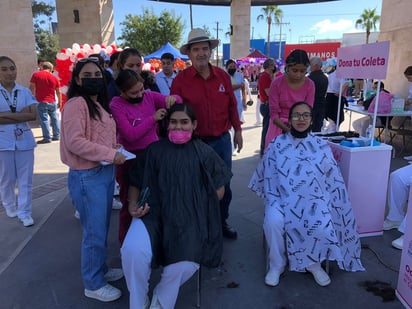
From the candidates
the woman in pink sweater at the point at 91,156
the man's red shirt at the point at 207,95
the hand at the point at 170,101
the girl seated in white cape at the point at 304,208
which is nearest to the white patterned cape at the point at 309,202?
the girl seated in white cape at the point at 304,208

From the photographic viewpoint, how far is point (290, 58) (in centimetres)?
339

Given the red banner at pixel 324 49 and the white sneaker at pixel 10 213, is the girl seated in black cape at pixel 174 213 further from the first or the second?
the red banner at pixel 324 49

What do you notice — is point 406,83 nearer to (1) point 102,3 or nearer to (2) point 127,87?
(2) point 127,87

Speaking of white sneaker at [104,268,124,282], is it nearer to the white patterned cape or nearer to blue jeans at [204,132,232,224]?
blue jeans at [204,132,232,224]

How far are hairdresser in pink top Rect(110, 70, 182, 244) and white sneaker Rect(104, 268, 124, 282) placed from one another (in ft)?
1.83

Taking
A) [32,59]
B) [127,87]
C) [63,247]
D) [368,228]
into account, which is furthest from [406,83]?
[32,59]

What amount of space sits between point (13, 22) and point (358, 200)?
9.29 meters

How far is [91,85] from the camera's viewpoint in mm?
2297

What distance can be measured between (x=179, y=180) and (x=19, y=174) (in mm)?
2497

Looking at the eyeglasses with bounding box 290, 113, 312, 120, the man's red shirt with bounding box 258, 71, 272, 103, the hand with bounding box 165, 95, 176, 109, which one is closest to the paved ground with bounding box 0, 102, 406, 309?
the eyeglasses with bounding box 290, 113, 312, 120

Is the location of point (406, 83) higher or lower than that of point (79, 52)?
lower

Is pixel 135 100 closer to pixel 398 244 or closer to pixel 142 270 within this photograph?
pixel 142 270

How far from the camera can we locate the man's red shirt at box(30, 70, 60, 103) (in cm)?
775

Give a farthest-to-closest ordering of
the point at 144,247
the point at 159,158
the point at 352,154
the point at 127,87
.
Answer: the point at 352,154, the point at 127,87, the point at 159,158, the point at 144,247
